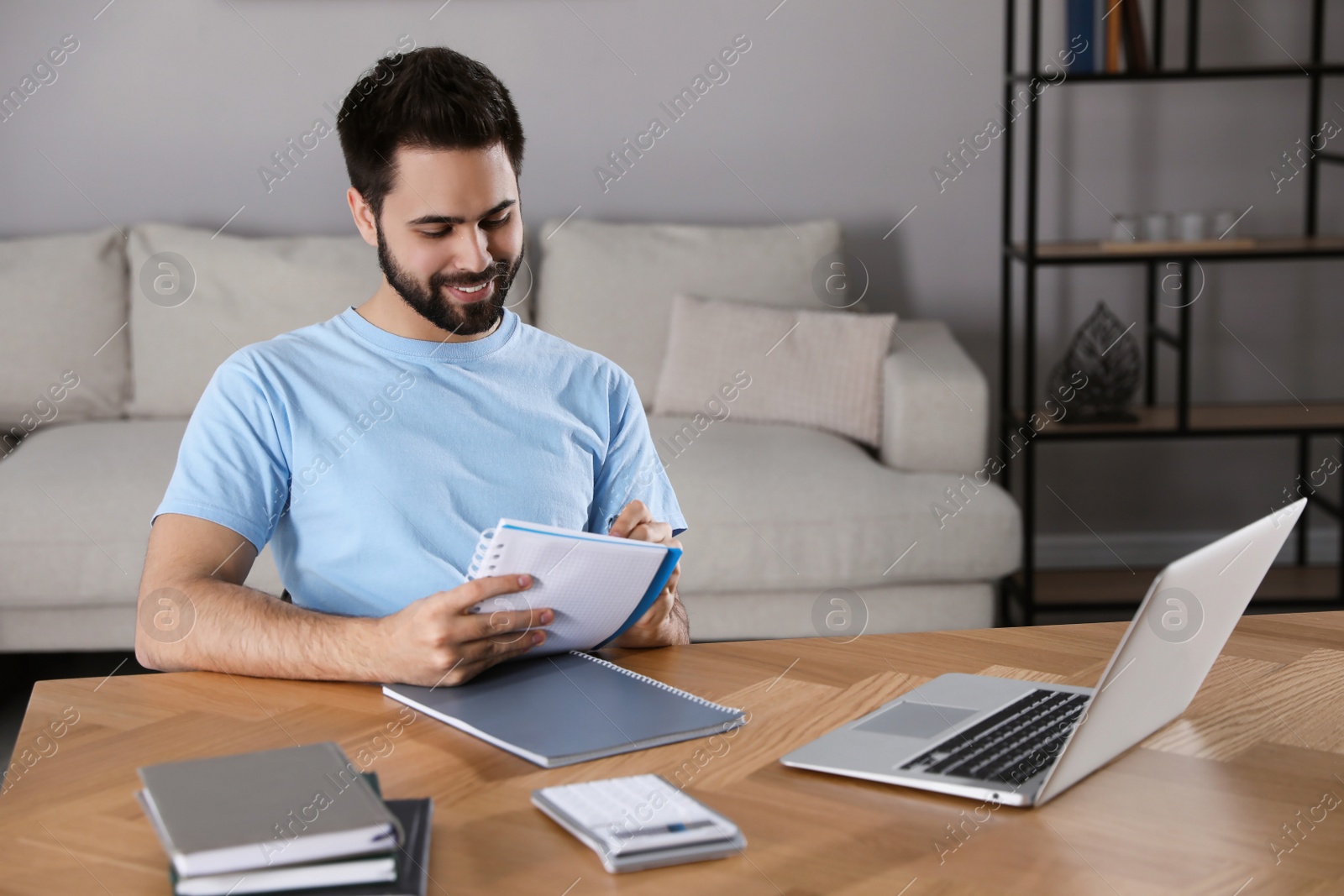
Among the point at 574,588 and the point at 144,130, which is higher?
the point at 144,130

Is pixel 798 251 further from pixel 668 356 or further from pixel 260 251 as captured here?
pixel 260 251

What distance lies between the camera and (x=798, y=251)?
10.1ft

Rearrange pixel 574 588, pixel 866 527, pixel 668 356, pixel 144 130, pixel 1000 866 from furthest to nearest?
1. pixel 144 130
2. pixel 668 356
3. pixel 866 527
4. pixel 574 588
5. pixel 1000 866

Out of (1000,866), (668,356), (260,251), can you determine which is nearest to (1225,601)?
(1000,866)

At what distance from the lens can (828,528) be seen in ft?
8.21

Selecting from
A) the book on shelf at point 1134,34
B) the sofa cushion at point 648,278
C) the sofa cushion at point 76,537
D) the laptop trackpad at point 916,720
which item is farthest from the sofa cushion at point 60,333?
the laptop trackpad at point 916,720

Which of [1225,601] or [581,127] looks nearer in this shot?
[1225,601]

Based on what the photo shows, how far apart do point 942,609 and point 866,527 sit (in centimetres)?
25

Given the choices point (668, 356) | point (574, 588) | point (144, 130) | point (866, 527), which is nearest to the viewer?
point (574, 588)

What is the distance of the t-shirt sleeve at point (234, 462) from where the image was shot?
118cm

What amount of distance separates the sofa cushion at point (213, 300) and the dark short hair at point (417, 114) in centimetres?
160

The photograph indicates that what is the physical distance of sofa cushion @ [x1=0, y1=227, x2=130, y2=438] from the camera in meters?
2.85

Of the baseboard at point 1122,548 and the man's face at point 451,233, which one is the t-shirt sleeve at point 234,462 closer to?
the man's face at point 451,233

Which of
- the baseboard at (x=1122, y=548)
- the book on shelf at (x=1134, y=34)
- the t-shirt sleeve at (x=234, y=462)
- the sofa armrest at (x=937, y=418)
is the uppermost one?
the book on shelf at (x=1134, y=34)
